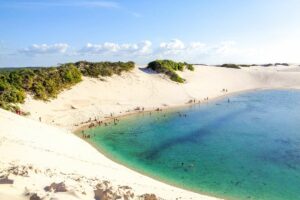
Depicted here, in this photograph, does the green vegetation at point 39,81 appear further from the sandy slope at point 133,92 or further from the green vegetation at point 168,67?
the green vegetation at point 168,67

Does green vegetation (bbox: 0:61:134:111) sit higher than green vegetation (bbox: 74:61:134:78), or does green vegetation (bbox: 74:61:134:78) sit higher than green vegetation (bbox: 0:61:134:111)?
green vegetation (bbox: 74:61:134:78)

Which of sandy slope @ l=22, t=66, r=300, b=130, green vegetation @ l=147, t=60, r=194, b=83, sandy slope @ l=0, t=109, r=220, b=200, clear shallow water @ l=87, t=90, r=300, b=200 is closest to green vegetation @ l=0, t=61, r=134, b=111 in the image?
sandy slope @ l=22, t=66, r=300, b=130

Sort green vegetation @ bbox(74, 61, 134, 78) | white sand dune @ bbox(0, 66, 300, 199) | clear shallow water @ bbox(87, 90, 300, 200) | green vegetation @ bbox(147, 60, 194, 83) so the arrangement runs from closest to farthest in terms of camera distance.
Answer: white sand dune @ bbox(0, 66, 300, 199), clear shallow water @ bbox(87, 90, 300, 200), green vegetation @ bbox(74, 61, 134, 78), green vegetation @ bbox(147, 60, 194, 83)

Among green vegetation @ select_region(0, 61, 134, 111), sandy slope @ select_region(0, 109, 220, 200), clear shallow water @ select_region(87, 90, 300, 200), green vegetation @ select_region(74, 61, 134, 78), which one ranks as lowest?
clear shallow water @ select_region(87, 90, 300, 200)

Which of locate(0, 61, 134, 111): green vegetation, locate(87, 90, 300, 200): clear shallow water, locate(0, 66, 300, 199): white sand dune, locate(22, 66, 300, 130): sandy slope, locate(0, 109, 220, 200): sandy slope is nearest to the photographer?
locate(0, 109, 220, 200): sandy slope

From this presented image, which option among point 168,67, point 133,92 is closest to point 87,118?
point 133,92

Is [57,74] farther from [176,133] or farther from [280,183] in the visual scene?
[280,183]

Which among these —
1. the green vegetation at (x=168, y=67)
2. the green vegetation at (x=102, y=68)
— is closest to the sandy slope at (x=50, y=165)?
the green vegetation at (x=102, y=68)

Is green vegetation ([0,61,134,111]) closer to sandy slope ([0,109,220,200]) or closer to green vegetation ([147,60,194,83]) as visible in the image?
sandy slope ([0,109,220,200])
